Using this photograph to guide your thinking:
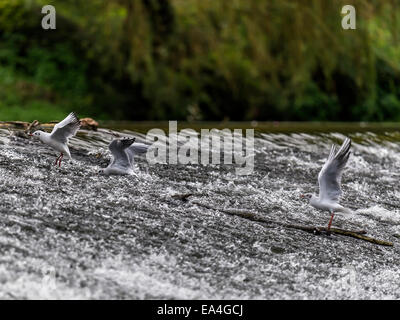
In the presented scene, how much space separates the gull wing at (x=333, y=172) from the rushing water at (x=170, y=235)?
0.35 meters

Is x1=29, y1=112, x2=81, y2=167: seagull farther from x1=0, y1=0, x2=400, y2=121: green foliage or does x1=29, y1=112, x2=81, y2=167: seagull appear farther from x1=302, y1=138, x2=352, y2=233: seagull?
x1=0, y1=0, x2=400, y2=121: green foliage

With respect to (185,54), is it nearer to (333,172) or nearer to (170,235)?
(333,172)

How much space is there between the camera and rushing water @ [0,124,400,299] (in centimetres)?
417

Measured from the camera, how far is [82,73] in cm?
1430

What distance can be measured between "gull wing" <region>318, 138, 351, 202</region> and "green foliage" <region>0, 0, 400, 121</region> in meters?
8.52

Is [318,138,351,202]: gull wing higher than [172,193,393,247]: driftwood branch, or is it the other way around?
[318,138,351,202]: gull wing

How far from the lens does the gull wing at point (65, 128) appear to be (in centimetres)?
553

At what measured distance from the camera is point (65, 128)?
558cm

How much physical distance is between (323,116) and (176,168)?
381 inches

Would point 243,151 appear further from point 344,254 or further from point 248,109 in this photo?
point 248,109

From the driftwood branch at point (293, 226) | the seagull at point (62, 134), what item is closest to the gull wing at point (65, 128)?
the seagull at point (62, 134)

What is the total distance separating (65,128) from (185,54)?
8.89 metres

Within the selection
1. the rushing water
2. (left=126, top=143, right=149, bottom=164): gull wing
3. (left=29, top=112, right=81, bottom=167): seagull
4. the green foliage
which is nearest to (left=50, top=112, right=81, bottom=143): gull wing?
(left=29, top=112, right=81, bottom=167): seagull

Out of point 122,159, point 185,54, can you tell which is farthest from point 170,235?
point 185,54
